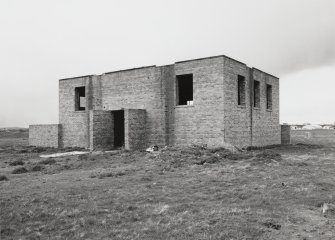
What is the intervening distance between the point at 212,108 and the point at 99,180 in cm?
990

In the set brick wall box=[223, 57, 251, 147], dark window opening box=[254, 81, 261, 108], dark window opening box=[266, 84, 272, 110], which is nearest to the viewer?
brick wall box=[223, 57, 251, 147]

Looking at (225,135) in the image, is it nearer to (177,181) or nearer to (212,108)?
(212,108)

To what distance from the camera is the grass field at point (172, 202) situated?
5.90 m

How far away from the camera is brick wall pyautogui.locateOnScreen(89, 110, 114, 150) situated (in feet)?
70.2

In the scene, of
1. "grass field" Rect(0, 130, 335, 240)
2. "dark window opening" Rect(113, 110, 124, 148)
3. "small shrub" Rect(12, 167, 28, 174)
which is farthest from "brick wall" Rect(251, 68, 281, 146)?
"small shrub" Rect(12, 167, 28, 174)

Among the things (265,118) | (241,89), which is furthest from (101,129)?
(265,118)

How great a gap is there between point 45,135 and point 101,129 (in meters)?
6.82

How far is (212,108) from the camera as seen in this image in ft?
63.5

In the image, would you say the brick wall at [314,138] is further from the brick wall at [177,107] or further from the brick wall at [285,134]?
the brick wall at [177,107]

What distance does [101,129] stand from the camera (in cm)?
2181

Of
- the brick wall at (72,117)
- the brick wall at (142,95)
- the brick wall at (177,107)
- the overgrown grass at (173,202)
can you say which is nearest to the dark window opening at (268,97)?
the brick wall at (177,107)

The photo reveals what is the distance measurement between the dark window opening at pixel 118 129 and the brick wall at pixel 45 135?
187 inches

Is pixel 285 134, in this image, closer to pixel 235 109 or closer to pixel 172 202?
pixel 235 109

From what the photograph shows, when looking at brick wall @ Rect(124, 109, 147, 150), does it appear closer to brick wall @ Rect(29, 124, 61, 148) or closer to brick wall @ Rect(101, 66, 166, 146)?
brick wall @ Rect(101, 66, 166, 146)
